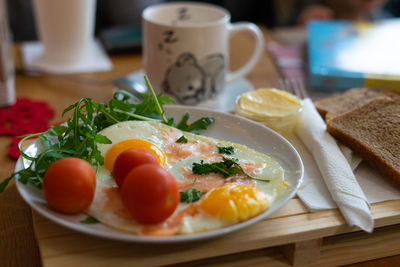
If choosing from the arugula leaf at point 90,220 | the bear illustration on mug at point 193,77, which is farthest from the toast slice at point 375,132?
the arugula leaf at point 90,220

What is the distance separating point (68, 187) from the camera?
2.59 ft

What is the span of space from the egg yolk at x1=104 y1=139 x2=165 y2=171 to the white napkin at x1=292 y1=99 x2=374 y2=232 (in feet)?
1.06

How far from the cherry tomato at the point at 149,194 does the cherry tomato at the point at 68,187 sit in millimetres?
72

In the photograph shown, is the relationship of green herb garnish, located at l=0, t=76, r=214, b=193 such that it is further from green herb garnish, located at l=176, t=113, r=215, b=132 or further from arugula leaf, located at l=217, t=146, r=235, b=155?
arugula leaf, located at l=217, t=146, r=235, b=155

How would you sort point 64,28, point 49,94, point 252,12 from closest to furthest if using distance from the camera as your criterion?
point 49,94
point 64,28
point 252,12

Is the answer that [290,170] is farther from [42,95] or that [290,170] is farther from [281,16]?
[281,16]

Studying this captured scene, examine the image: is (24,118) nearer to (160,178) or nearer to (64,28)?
(64,28)

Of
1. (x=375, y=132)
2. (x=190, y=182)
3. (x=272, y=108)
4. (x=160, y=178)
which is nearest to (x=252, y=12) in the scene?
(x=272, y=108)

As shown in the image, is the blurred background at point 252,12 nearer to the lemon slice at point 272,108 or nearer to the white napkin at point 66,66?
the white napkin at point 66,66

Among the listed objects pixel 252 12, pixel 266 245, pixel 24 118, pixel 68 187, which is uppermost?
pixel 68 187

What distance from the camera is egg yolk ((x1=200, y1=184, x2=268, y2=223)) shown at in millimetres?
800

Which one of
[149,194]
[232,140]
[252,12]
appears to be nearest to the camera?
[149,194]

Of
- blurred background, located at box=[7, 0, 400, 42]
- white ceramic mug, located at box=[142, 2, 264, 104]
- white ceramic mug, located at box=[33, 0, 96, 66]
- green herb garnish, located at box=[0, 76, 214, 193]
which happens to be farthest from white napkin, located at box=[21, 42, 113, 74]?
green herb garnish, located at box=[0, 76, 214, 193]

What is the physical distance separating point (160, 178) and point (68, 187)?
0.55 ft
